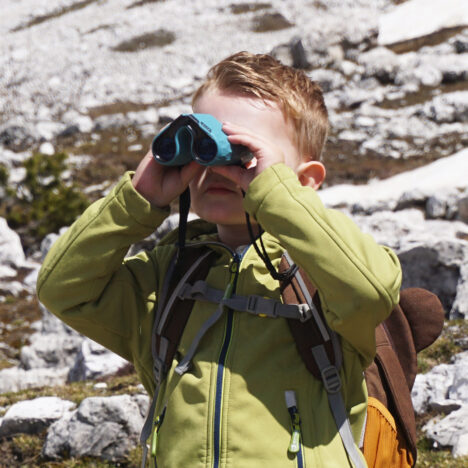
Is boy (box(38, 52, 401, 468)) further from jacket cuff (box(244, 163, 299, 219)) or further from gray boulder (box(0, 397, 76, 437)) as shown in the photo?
gray boulder (box(0, 397, 76, 437))

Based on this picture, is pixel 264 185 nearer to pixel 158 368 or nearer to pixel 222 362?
pixel 222 362

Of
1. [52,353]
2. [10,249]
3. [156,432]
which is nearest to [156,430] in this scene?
[156,432]

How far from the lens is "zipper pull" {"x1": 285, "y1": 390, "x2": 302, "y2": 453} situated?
7.43 feet

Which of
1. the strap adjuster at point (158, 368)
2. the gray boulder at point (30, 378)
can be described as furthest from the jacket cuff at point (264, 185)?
the gray boulder at point (30, 378)

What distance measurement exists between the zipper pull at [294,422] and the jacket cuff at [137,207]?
811 millimetres

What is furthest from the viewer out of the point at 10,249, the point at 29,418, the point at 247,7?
the point at 247,7

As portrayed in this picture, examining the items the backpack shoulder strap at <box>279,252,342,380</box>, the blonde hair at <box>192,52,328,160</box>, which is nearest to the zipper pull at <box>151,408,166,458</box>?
the backpack shoulder strap at <box>279,252,342,380</box>

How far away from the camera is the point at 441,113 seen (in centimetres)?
2759

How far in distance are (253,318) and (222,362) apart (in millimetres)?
206

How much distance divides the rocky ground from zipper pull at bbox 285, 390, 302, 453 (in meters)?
2.24

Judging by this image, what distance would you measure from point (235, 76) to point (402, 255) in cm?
566

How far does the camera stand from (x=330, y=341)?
→ 2393 millimetres

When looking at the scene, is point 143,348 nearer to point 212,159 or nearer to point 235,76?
point 212,159

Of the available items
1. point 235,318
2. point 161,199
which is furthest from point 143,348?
point 161,199
